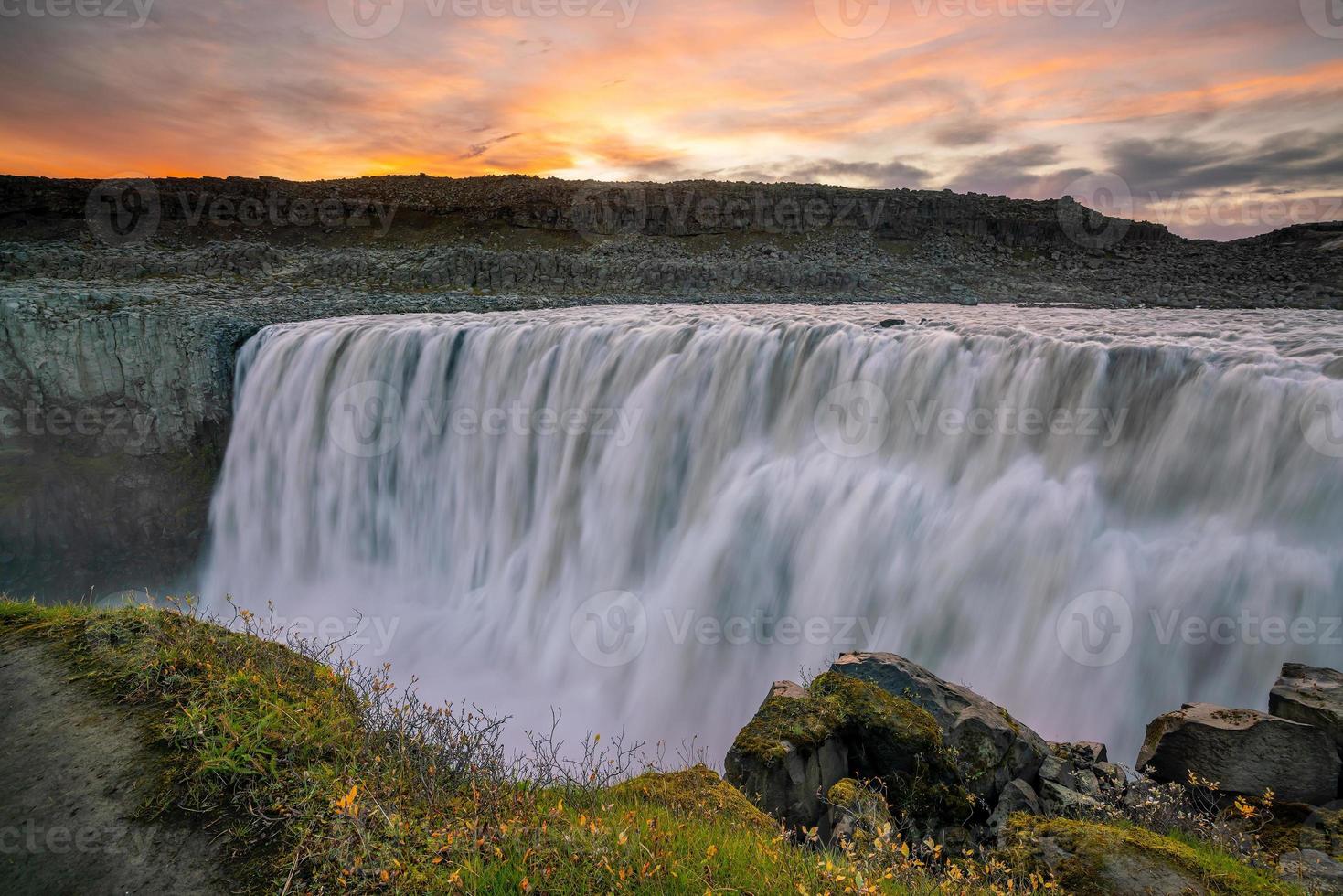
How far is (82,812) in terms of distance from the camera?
2889 millimetres

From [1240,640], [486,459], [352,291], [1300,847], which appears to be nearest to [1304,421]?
[1240,640]

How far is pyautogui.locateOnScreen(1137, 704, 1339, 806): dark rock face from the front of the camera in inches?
163

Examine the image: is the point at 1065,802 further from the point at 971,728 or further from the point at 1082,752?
the point at 1082,752

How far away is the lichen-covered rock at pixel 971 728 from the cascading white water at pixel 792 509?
6.74ft

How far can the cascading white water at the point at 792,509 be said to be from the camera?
6.62m

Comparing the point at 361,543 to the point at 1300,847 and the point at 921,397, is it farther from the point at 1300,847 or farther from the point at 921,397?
the point at 1300,847

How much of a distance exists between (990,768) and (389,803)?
12.4ft

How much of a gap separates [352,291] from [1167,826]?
30.4 m

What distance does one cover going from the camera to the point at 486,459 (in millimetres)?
13516
